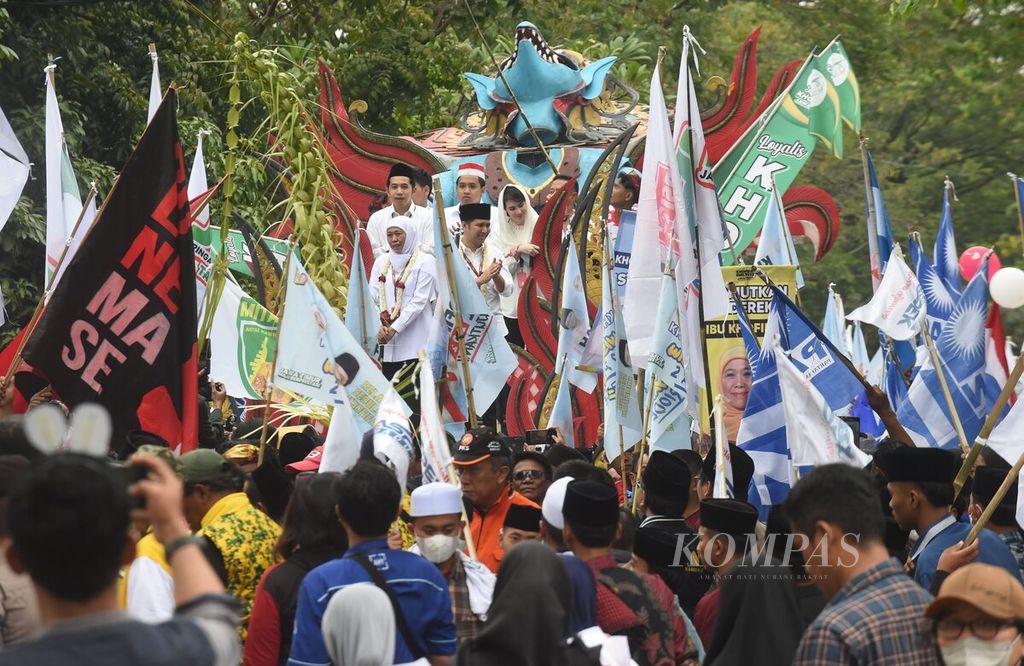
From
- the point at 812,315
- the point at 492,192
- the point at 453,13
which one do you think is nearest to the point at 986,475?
the point at 492,192

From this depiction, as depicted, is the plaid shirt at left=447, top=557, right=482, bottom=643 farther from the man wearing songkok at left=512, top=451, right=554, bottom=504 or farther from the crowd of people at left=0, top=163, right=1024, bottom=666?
the man wearing songkok at left=512, top=451, right=554, bottom=504

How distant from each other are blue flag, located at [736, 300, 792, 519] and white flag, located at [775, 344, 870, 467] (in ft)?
1.26

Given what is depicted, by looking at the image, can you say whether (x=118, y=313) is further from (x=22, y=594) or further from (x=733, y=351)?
(x=733, y=351)

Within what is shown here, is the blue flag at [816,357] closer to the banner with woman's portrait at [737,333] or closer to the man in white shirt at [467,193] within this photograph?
the banner with woman's portrait at [737,333]

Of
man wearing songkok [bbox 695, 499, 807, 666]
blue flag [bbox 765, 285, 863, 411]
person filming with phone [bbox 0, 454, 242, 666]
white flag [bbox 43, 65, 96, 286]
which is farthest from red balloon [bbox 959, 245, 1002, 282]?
person filming with phone [bbox 0, 454, 242, 666]

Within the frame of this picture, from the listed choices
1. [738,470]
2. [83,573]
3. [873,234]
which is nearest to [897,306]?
[873,234]

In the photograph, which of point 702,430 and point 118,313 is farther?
point 702,430

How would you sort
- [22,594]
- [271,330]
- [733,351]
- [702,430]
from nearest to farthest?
A: [22,594], [702,430], [733,351], [271,330]

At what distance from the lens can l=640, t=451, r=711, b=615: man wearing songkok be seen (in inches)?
241

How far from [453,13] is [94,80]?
5.73 metres

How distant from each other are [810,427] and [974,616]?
10.1 ft

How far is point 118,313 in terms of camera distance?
23.4 feet

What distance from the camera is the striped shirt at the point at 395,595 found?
4.55 m

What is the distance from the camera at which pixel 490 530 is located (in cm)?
659
